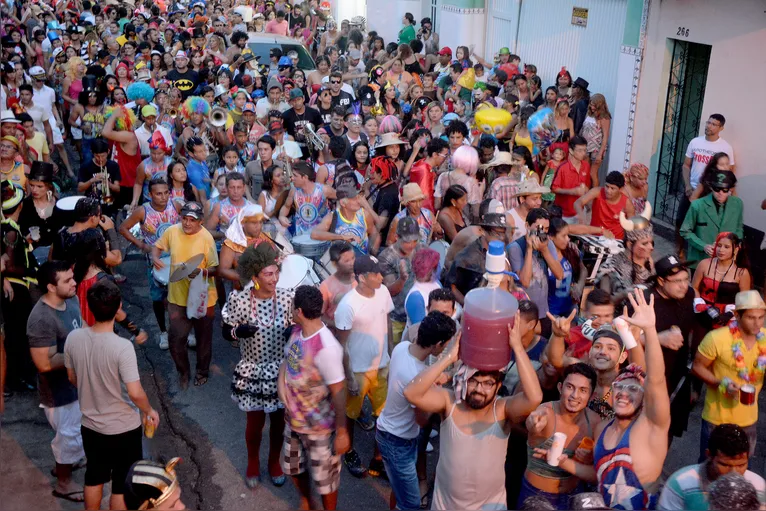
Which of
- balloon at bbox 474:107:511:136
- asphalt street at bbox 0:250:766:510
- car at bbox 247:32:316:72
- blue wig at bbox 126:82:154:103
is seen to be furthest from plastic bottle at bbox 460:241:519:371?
car at bbox 247:32:316:72

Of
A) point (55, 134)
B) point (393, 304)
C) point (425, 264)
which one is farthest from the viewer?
point (55, 134)

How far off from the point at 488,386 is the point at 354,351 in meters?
1.76

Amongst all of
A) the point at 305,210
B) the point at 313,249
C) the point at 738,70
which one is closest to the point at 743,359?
the point at 313,249

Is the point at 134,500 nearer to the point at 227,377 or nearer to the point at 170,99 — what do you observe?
the point at 227,377

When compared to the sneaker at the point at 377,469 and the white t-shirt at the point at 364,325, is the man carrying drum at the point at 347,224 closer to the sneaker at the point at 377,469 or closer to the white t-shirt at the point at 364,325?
the white t-shirt at the point at 364,325

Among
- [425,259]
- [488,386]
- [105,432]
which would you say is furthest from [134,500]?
[425,259]

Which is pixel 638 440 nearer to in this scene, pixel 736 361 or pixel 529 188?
pixel 736 361

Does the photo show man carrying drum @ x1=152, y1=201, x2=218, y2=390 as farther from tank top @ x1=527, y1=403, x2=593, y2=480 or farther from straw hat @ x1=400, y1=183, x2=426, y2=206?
tank top @ x1=527, y1=403, x2=593, y2=480

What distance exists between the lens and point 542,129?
1055cm

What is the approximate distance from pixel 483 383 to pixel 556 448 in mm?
544

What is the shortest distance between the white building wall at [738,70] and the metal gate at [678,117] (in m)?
0.36

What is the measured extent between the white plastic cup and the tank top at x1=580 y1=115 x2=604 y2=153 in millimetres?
7027

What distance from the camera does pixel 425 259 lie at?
609cm

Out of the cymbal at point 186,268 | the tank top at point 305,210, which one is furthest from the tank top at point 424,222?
the cymbal at point 186,268
